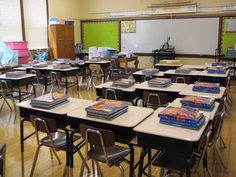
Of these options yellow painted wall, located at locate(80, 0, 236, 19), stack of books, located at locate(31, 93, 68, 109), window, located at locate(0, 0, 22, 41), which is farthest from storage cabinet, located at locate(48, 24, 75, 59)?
stack of books, located at locate(31, 93, 68, 109)

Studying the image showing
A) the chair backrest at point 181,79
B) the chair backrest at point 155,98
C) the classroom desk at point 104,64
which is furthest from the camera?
the classroom desk at point 104,64

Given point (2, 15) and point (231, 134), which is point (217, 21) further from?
point (2, 15)

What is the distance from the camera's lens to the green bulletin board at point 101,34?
34.0 feet

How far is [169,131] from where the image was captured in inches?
75.2

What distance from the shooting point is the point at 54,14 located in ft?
31.8

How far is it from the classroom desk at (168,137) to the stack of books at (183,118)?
0.04m

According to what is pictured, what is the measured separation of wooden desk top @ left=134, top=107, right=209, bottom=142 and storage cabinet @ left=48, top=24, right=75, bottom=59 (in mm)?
7767

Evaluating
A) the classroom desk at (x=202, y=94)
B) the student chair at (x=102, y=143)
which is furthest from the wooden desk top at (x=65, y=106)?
the classroom desk at (x=202, y=94)

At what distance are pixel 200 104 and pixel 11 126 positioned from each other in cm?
325

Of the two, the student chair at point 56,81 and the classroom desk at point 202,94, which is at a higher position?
the classroom desk at point 202,94

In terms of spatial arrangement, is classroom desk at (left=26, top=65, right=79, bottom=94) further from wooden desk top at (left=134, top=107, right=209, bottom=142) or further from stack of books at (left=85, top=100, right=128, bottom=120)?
wooden desk top at (left=134, top=107, right=209, bottom=142)

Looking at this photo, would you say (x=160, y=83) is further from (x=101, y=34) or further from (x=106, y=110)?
(x=101, y=34)

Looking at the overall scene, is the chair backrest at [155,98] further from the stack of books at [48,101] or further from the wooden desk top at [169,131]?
the wooden desk top at [169,131]

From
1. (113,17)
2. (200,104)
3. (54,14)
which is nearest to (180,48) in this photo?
(113,17)
